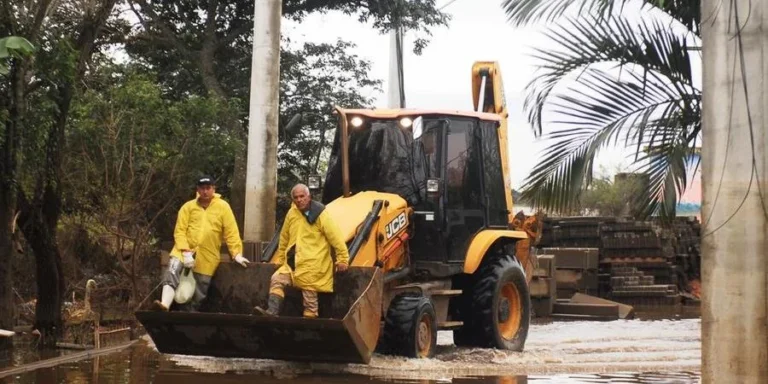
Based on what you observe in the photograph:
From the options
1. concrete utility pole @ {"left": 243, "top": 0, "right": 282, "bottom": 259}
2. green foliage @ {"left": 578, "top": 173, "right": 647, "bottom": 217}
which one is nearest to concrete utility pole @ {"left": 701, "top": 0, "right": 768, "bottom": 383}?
concrete utility pole @ {"left": 243, "top": 0, "right": 282, "bottom": 259}

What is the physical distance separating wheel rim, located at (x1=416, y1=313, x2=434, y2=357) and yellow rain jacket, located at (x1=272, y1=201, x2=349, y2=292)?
135cm

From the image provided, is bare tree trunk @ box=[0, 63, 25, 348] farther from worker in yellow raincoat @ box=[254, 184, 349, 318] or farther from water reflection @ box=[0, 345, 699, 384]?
worker in yellow raincoat @ box=[254, 184, 349, 318]

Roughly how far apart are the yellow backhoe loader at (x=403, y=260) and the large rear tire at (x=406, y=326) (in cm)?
1

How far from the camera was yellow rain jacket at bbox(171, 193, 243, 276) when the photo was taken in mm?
13125

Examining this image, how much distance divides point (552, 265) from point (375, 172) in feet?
31.5

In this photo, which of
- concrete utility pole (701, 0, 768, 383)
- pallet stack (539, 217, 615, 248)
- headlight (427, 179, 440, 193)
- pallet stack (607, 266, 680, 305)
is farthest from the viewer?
pallet stack (539, 217, 615, 248)

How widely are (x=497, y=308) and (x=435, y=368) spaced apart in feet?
7.51

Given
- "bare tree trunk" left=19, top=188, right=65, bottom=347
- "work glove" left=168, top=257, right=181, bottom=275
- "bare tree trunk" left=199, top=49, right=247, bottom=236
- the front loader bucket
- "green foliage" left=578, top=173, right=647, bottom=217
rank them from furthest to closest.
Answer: "green foliage" left=578, top=173, right=647, bottom=217 → "bare tree trunk" left=199, top=49, right=247, bottom=236 → "bare tree trunk" left=19, top=188, right=65, bottom=347 → "work glove" left=168, top=257, right=181, bottom=275 → the front loader bucket

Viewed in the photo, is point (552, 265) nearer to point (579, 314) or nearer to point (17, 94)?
point (579, 314)

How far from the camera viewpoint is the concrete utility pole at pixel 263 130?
19344 millimetres

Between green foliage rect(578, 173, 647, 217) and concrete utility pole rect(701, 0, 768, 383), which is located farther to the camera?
green foliage rect(578, 173, 647, 217)

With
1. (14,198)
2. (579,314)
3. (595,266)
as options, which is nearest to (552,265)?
(579,314)

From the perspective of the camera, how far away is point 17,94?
13.5 metres

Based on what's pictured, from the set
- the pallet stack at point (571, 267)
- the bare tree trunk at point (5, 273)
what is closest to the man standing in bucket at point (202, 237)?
the bare tree trunk at point (5, 273)
